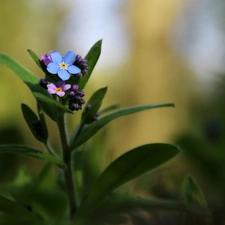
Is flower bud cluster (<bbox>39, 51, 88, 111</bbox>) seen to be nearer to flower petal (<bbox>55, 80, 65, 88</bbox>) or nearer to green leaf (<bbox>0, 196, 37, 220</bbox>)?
flower petal (<bbox>55, 80, 65, 88</bbox>)

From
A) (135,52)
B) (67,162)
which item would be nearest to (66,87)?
(67,162)

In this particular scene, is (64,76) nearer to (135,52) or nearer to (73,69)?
(73,69)

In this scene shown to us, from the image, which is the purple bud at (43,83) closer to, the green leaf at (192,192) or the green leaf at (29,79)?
the green leaf at (29,79)

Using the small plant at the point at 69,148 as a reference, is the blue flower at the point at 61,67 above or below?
above

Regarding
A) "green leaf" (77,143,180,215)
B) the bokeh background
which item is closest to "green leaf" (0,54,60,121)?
"green leaf" (77,143,180,215)

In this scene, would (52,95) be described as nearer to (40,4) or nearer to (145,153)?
(145,153)

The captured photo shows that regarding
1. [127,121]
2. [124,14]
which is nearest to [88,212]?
[127,121]

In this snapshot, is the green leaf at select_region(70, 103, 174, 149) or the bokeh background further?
the bokeh background

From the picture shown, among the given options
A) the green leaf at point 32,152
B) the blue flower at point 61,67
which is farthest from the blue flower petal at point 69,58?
the green leaf at point 32,152
